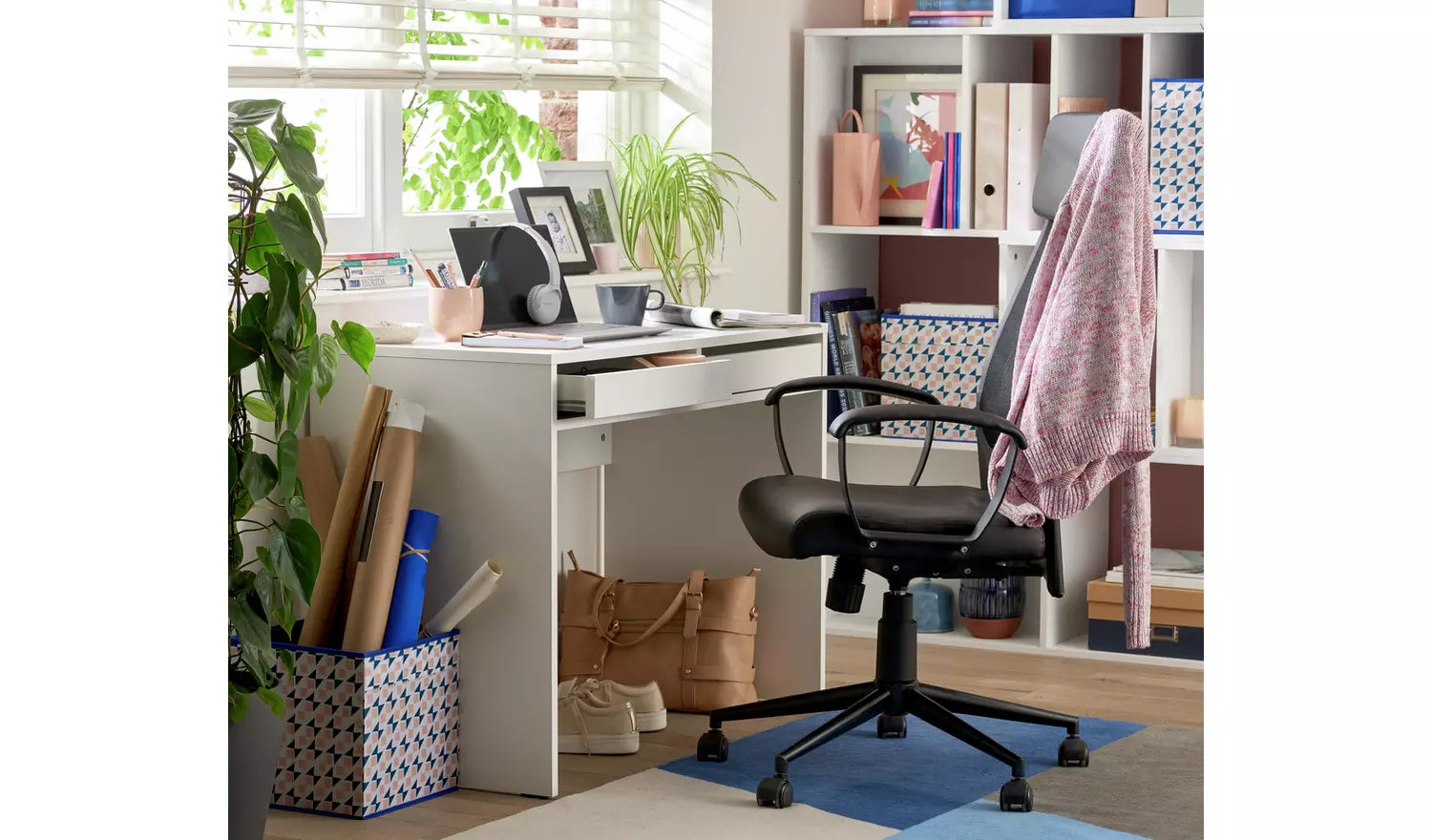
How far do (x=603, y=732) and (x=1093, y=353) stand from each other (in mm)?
1105

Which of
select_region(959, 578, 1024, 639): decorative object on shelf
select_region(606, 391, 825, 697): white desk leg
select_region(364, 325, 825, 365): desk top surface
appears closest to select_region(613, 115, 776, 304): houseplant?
select_region(606, 391, 825, 697): white desk leg

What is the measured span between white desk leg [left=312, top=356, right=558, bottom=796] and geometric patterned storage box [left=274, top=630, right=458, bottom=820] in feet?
0.28

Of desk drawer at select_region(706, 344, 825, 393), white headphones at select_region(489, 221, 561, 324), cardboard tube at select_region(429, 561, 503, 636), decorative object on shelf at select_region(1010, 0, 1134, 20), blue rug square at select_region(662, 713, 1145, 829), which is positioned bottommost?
blue rug square at select_region(662, 713, 1145, 829)

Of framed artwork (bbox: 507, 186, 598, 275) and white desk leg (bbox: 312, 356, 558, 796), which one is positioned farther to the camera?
framed artwork (bbox: 507, 186, 598, 275)

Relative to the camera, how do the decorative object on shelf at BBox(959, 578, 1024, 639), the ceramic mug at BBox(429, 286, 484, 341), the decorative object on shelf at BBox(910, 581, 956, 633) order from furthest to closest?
the decorative object on shelf at BBox(910, 581, 956, 633) → the decorative object on shelf at BBox(959, 578, 1024, 639) → the ceramic mug at BBox(429, 286, 484, 341)

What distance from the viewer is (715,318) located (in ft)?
11.0

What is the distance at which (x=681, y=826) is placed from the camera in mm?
2754

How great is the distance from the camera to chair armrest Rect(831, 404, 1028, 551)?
2818 millimetres

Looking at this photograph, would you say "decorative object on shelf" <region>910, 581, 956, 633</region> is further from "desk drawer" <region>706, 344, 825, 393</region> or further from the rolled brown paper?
the rolled brown paper

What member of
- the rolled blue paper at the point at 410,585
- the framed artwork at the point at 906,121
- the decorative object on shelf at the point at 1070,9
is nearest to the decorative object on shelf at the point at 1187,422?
the framed artwork at the point at 906,121

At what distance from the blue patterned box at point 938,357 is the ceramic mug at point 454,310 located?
4.57 ft
